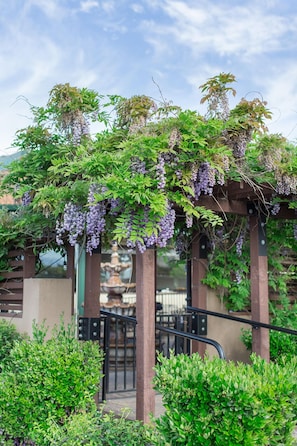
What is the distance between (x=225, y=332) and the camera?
17.8ft

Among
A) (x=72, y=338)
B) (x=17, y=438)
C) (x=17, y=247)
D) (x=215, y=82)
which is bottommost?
(x=17, y=438)

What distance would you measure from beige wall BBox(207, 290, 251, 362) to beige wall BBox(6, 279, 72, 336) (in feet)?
4.98

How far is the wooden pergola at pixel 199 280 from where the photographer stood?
339 centimetres

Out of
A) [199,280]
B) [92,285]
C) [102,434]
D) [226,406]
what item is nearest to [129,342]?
[199,280]

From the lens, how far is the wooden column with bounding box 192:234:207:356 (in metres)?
5.03

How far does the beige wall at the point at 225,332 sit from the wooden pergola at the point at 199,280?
0.37 m

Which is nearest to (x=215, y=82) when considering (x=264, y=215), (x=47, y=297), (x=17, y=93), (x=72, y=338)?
(x=264, y=215)

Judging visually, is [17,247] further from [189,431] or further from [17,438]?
[189,431]

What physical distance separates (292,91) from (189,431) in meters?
4.14

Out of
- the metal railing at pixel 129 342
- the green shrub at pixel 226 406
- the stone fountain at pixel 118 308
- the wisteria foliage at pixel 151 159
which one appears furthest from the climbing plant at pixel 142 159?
the stone fountain at pixel 118 308

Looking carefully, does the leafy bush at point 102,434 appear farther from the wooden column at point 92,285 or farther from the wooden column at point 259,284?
the wooden column at point 259,284

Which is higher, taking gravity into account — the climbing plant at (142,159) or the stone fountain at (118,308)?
the climbing plant at (142,159)

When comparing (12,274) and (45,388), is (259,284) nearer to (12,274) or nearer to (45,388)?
(45,388)

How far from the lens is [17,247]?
18.2 ft
